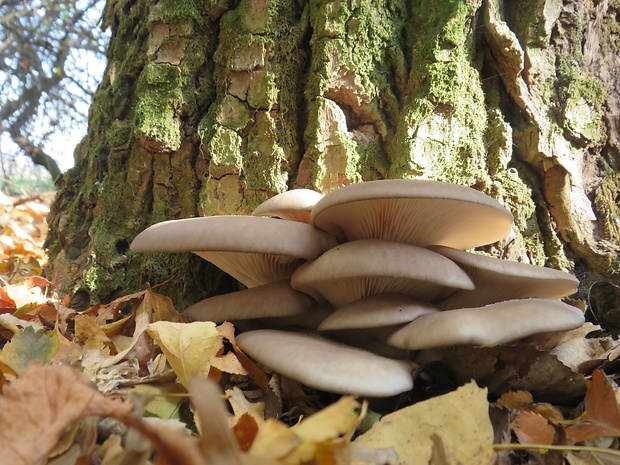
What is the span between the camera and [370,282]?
1631 mm

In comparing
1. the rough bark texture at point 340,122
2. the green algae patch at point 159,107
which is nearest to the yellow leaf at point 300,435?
the rough bark texture at point 340,122

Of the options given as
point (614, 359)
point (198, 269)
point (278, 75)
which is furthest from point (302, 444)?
point (278, 75)

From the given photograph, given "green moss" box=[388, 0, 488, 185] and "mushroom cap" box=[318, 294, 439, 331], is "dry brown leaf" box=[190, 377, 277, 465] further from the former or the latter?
"green moss" box=[388, 0, 488, 185]

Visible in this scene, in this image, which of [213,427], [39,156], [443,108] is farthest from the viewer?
[39,156]

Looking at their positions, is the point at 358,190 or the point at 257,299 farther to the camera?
the point at 257,299

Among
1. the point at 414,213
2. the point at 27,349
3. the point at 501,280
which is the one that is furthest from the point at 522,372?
the point at 27,349

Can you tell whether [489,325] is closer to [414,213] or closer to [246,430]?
[414,213]

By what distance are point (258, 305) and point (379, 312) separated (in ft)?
1.46

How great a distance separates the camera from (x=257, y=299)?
1646 mm

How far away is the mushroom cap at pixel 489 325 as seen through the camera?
120 centimetres

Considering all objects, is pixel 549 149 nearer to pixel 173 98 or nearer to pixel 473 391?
pixel 473 391

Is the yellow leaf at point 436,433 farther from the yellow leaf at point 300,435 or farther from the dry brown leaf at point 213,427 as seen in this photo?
the dry brown leaf at point 213,427

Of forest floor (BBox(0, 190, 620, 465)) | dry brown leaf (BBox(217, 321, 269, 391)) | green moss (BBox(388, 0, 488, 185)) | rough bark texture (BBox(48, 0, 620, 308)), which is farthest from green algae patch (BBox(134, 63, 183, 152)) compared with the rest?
dry brown leaf (BBox(217, 321, 269, 391))

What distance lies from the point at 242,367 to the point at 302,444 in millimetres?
685
